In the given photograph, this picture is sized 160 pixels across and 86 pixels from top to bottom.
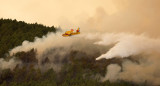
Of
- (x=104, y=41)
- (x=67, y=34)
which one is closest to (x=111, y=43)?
(x=104, y=41)

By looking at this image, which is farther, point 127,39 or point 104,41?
point 104,41

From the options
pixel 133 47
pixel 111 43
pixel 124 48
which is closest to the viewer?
pixel 124 48

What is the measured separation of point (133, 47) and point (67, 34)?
31.6 metres

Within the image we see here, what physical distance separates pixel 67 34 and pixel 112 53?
26437 millimetres

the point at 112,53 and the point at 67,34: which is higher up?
the point at 67,34

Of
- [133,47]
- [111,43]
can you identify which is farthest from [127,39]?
[111,43]

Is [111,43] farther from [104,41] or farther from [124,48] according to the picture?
[124,48]

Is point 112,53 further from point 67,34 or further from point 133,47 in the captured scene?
point 67,34

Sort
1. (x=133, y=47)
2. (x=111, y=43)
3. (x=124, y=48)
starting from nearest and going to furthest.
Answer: (x=124, y=48), (x=133, y=47), (x=111, y=43)

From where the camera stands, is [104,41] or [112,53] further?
Answer: [104,41]

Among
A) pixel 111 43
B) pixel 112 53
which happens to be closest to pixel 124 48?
pixel 112 53

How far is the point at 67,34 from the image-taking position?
7165 inches

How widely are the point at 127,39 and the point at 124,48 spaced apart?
1360 cm

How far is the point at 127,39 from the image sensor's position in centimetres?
17325
